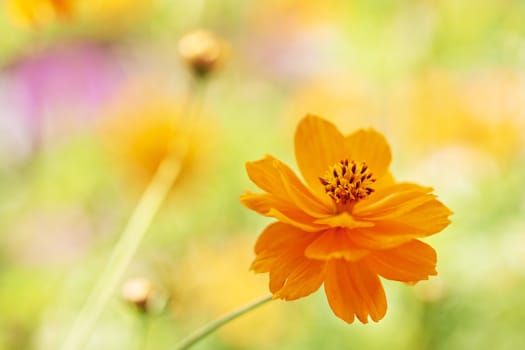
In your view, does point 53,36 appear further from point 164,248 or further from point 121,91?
point 164,248

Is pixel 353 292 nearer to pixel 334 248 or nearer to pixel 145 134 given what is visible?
pixel 334 248

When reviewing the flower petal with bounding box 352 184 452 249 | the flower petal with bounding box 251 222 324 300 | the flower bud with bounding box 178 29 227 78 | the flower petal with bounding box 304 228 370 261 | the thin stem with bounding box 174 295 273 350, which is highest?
the flower bud with bounding box 178 29 227 78

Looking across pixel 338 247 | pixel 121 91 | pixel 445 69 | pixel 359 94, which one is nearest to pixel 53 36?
pixel 121 91

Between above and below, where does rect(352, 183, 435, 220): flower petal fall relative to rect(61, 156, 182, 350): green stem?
above

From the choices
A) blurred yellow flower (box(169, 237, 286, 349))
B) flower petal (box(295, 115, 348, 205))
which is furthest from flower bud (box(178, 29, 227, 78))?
blurred yellow flower (box(169, 237, 286, 349))

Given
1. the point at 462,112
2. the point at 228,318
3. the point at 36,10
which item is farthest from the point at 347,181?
the point at 462,112

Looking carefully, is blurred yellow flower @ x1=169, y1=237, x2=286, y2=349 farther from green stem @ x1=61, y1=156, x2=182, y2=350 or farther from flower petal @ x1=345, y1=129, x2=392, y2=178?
flower petal @ x1=345, y1=129, x2=392, y2=178
